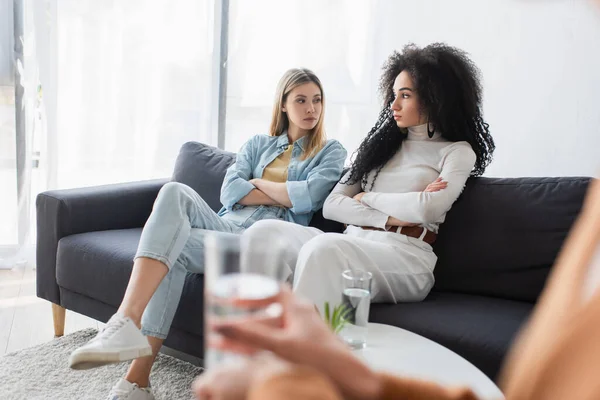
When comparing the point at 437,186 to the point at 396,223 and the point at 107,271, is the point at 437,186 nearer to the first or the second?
the point at 396,223

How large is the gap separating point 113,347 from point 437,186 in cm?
111


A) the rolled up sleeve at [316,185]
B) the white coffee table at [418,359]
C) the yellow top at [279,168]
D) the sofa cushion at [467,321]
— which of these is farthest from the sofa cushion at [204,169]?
the white coffee table at [418,359]

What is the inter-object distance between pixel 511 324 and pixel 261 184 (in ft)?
3.80

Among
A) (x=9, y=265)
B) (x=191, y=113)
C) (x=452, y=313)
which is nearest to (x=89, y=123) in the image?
(x=191, y=113)

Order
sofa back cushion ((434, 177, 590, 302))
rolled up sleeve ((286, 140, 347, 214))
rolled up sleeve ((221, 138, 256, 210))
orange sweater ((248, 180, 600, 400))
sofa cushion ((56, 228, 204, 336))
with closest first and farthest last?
orange sweater ((248, 180, 600, 400)) < sofa back cushion ((434, 177, 590, 302)) < sofa cushion ((56, 228, 204, 336)) < rolled up sleeve ((286, 140, 347, 214)) < rolled up sleeve ((221, 138, 256, 210))

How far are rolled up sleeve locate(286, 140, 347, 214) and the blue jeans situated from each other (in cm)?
35

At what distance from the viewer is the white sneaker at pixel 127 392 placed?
1915 mm

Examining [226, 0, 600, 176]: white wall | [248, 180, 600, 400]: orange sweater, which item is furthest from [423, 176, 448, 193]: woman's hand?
[248, 180, 600, 400]: orange sweater

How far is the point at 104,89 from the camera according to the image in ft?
12.5

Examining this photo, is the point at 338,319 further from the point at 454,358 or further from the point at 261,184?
the point at 261,184

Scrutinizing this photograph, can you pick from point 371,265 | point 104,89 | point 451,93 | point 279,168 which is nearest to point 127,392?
point 371,265

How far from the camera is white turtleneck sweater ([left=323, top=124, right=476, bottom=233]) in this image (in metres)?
2.07

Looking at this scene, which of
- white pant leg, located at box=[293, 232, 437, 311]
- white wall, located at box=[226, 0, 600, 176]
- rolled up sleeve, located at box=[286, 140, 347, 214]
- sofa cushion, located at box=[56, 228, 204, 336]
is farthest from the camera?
white wall, located at box=[226, 0, 600, 176]

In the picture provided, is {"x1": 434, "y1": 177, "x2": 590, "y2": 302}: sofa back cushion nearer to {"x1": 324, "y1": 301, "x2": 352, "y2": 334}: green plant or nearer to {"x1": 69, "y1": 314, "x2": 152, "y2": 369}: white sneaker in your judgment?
{"x1": 324, "y1": 301, "x2": 352, "y2": 334}: green plant
